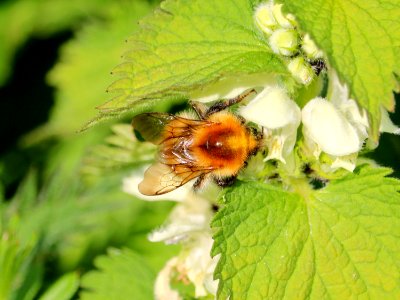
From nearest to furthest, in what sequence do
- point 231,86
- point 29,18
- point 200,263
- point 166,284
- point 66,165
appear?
1. point 231,86
2. point 200,263
3. point 166,284
4. point 66,165
5. point 29,18

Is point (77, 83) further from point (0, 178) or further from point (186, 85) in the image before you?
point (186, 85)

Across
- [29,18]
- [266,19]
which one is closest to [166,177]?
[266,19]

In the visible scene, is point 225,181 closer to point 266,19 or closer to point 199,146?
point 199,146

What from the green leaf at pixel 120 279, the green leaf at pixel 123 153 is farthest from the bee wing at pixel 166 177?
the green leaf at pixel 120 279

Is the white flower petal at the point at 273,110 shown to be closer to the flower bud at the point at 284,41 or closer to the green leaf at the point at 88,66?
the flower bud at the point at 284,41

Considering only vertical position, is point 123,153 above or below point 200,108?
below

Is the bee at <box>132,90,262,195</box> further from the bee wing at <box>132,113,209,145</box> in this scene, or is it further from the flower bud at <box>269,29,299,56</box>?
the flower bud at <box>269,29,299,56</box>
